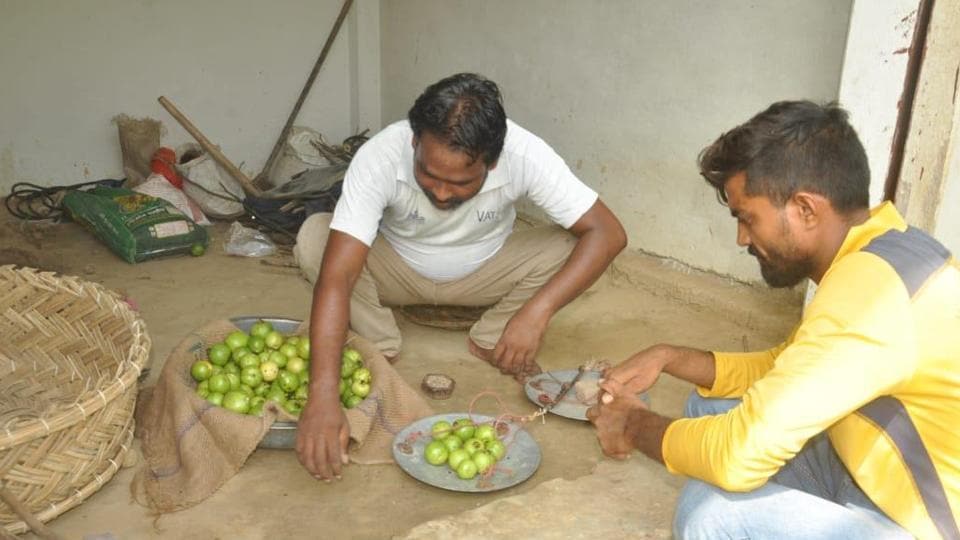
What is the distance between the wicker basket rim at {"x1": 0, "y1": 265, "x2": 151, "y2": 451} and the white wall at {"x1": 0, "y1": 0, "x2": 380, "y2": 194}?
3105 mm

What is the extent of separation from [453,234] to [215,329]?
1.07 m

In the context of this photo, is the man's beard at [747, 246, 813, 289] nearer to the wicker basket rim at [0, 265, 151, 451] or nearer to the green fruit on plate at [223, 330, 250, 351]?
the wicker basket rim at [0, 265, 151, 451]

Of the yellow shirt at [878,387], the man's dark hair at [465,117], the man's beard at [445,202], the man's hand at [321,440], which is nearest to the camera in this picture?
the yellow shirt at [878,387]

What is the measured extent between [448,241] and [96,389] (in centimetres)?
167

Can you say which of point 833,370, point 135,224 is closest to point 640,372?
point 833,370

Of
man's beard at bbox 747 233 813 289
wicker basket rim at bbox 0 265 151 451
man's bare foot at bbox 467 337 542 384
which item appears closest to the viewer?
man's beard at bbox 747 233 813 289

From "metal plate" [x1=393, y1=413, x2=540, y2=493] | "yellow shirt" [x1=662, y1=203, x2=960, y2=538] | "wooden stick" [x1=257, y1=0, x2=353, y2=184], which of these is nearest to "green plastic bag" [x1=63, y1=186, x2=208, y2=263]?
"wooden stick" [x1=257, y1=0, x2=353, y2=184]

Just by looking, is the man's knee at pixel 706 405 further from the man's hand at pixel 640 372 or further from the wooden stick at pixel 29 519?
the wooden stick at pixel 29 519

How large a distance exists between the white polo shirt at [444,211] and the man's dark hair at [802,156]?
164cm

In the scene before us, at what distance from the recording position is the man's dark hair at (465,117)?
9.93ft

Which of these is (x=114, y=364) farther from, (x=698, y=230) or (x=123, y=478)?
(x=698, y=230)

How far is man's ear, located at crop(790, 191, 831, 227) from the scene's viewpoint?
76.0 inches

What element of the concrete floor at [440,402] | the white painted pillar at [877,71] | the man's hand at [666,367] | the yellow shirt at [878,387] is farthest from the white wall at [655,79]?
the yellow shirt at [878,387]

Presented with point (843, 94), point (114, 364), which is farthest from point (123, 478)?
point (843, 94)
